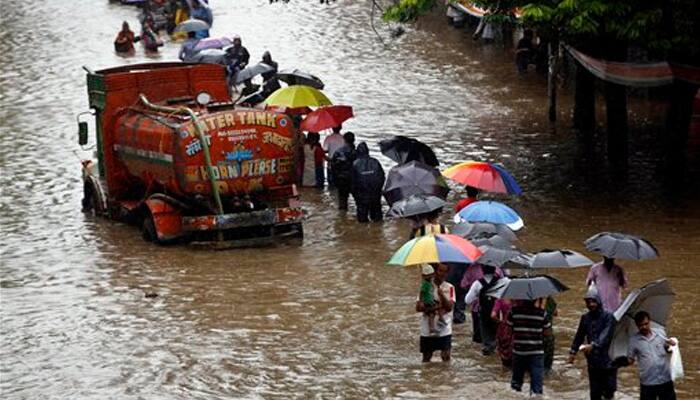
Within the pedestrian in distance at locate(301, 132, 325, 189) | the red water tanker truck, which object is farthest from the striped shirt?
the pedestrian in distance at locate(301, 132, 325, 189)

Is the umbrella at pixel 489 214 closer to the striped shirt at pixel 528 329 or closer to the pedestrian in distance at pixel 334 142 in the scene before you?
the striped shirt at pixel 528 329

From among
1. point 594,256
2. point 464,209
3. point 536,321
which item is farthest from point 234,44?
point 536,321

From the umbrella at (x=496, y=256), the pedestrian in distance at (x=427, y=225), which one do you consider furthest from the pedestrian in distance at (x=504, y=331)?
the pedestrian in distance at (x=427, y=225)

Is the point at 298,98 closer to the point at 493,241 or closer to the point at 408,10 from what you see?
the point at 408,10

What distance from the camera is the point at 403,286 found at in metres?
19.2

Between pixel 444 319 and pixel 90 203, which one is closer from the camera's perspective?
pixel 444 319

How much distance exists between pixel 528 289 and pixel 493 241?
195 cm

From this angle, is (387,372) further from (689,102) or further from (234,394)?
(689,102)

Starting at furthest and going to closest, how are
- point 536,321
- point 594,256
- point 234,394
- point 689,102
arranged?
1. point 689,102
2. point 594,256
3. point 234,394
4. point 536,321

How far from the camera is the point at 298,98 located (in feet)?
83.7

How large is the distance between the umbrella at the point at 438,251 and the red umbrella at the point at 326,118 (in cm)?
1021

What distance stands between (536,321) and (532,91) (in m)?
23.9

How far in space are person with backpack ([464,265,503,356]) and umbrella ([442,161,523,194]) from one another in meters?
3.27

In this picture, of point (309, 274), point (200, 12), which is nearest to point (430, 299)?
point (309, 274)
